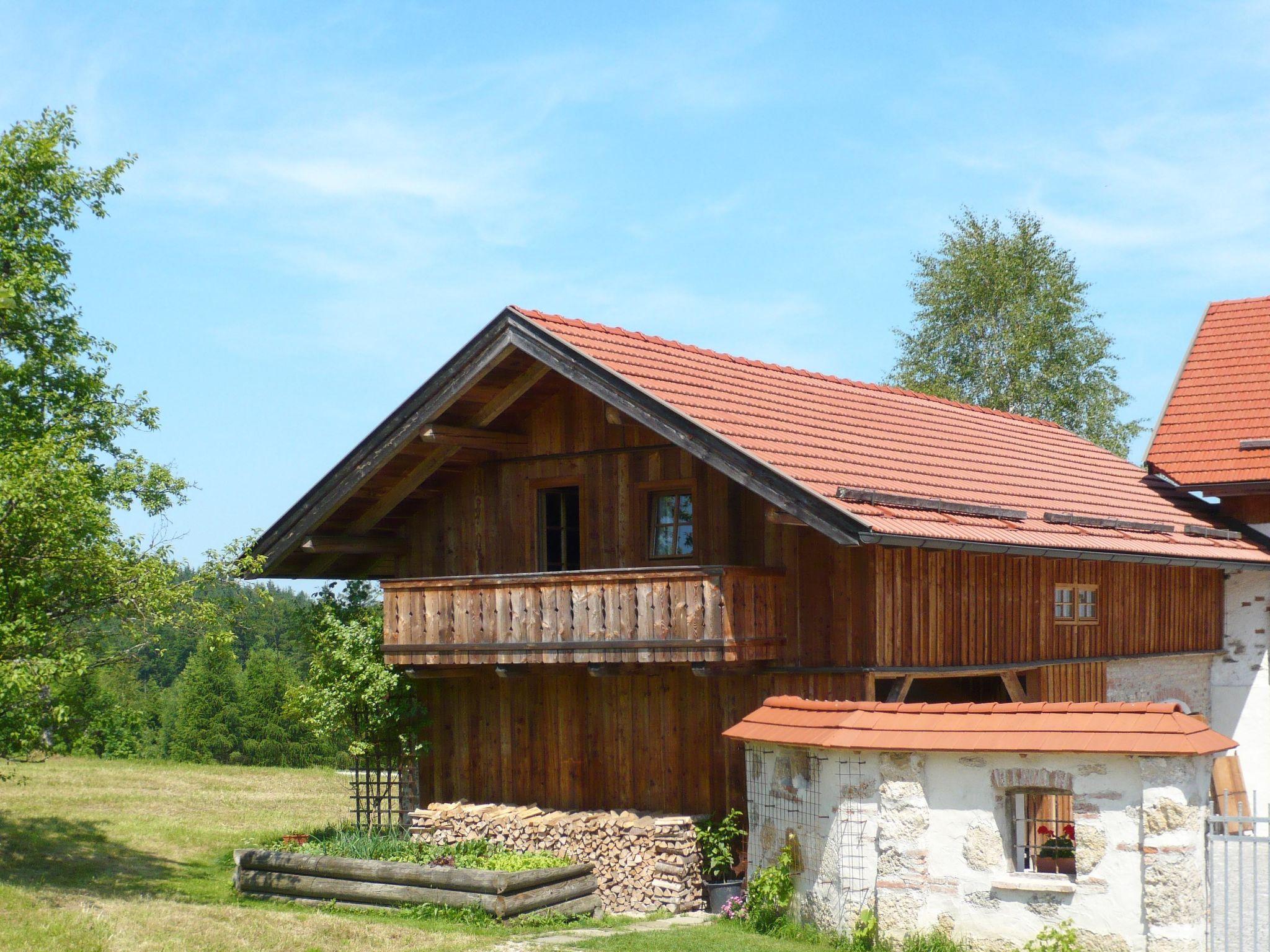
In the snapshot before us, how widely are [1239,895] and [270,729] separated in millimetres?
48893

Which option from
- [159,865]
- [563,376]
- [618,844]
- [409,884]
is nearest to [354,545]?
[563,376]

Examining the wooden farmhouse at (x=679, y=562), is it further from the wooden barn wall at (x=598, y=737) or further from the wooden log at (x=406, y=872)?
the wooden log at (x=406, y=872)

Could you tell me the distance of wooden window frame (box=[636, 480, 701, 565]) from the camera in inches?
658

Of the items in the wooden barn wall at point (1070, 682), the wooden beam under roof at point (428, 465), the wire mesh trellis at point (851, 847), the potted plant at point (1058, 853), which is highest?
the wooden beam under roof at point (428, 465)

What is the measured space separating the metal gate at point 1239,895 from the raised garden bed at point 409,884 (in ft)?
20.6

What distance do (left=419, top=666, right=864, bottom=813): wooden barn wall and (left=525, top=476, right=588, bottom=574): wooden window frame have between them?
146 centimetres

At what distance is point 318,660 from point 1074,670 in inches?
387

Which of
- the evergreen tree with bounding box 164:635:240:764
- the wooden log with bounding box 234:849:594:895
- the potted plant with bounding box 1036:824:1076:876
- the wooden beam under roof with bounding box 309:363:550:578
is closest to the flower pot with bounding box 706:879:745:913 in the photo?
the wooden log with bounding box 234:849:594:895

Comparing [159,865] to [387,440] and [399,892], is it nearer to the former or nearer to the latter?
[399,892]

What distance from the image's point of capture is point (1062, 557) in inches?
666

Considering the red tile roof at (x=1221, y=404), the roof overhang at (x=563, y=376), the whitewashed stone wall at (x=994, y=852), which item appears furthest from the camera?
the red tile roof at (x=1221, y=404)

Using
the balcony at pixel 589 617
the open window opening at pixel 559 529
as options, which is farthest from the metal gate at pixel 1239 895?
the open window opening at pixel 559 529

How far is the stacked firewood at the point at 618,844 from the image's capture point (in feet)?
50.3

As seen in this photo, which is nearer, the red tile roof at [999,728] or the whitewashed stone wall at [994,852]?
the whitewashed stone wall at [994,852]
